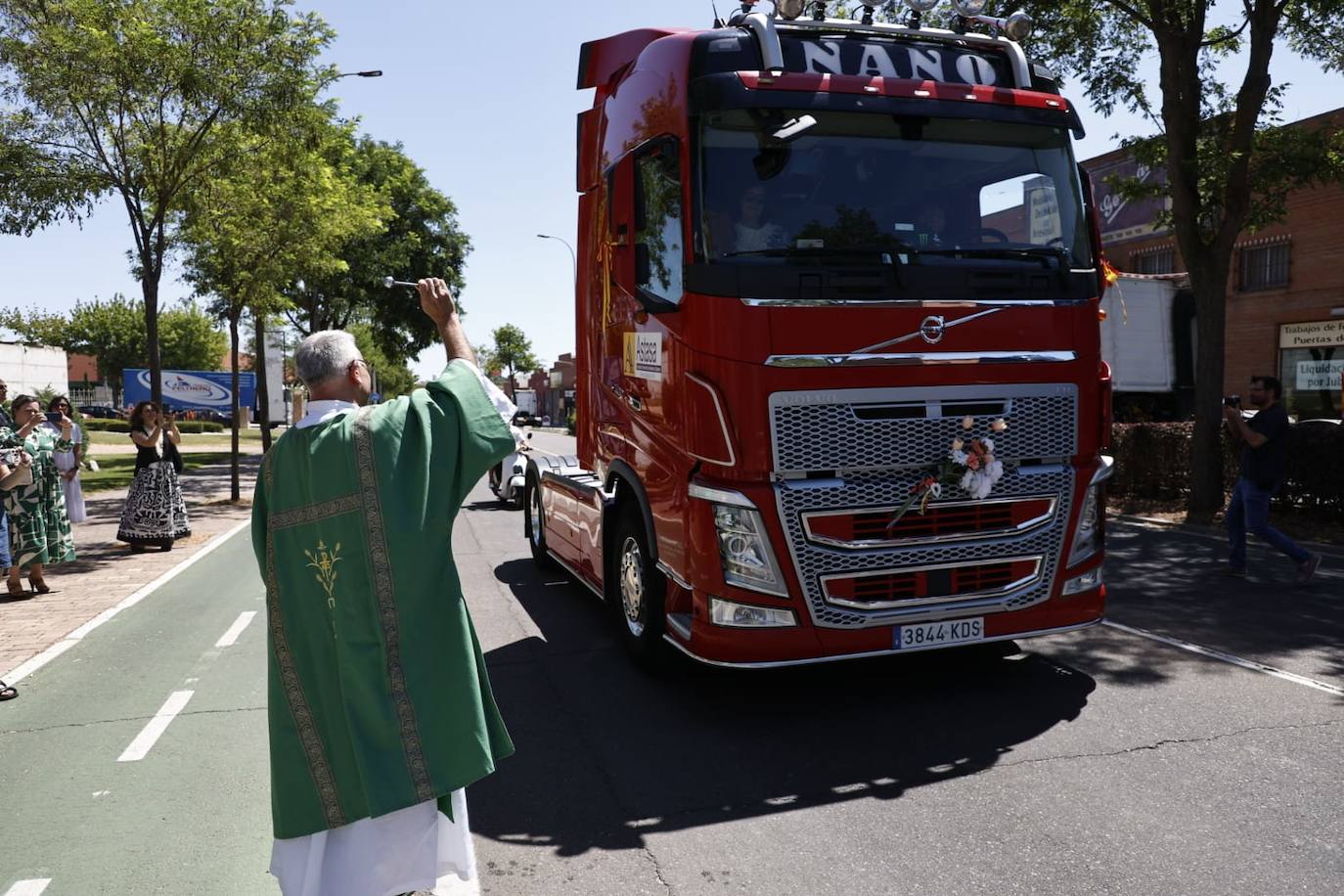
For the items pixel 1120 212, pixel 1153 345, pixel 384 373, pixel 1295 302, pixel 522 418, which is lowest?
pixel 522 418

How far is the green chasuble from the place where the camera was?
9.04 feet

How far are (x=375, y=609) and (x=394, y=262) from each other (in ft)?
105

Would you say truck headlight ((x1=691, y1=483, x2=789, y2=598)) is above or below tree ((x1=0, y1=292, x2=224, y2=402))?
below

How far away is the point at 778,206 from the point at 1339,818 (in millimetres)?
3521

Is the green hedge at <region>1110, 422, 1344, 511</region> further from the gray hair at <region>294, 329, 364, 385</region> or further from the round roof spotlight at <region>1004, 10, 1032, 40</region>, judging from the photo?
the gray hair at <region>294, 329, 364, 385</region>

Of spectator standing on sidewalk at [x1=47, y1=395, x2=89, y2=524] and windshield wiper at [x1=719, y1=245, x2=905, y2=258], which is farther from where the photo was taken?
spectator standing on sidewalk at [x1=47, y1=395, x2=89, y2=524]

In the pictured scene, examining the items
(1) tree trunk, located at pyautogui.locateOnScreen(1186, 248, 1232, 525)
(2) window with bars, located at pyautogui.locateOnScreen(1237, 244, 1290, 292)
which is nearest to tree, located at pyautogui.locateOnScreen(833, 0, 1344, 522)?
(1) tree trunk, located at pyautogui.locateOnScreen(1186, 248, 1232, 525)

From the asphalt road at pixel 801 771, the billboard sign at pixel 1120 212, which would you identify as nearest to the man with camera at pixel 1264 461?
the asphalt road at pixel 801 771

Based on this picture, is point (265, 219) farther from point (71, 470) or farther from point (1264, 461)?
point (1264, 461)

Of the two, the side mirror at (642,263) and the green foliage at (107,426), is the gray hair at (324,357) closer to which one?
the side mirror at (642,263)

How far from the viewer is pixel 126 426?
5241cm

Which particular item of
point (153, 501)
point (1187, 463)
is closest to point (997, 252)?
point (153, 501)

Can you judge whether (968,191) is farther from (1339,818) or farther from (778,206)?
(1339,818)

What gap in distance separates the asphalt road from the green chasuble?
3.06 ft
